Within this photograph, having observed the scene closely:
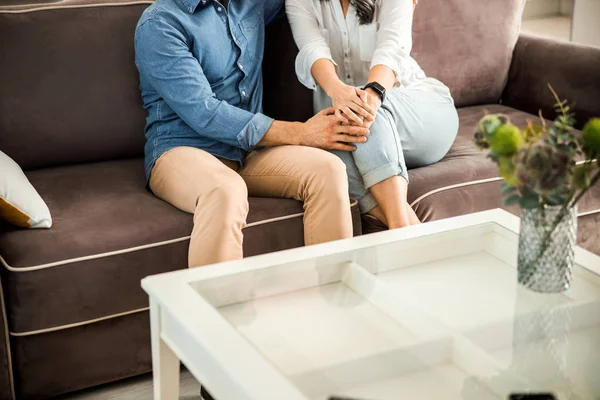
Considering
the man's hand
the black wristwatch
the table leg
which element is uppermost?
the black wristwatch

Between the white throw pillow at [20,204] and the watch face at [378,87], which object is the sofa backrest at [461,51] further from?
the white throw pillow at [20,204]

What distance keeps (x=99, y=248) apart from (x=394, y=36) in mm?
1028

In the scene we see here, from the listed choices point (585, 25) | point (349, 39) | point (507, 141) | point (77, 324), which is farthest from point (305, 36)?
point (585, 25)

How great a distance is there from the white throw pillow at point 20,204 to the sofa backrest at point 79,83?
35 cm

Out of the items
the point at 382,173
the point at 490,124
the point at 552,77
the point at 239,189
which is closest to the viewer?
the point at 490,124

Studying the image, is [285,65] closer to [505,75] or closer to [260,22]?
[260,22]

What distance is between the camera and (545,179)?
1291mm

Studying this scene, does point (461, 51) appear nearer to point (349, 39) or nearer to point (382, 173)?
point (349, 39)

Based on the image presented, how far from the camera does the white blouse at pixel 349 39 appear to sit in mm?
2373

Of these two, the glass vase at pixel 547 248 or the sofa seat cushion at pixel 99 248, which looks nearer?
the glass vase at pixel 547 248

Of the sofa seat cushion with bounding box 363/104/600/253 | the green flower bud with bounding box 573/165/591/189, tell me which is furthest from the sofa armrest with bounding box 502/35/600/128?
the green flower bud with bounding box 573/165/591/189

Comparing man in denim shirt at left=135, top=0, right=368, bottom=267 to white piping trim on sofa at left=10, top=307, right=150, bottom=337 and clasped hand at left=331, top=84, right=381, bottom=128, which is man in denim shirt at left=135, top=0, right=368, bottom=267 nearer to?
clasped hand at left=331, top=84, right=381, bottom=128

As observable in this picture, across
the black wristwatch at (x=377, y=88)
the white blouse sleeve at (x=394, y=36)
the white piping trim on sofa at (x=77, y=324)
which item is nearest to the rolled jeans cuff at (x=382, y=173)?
the black wristwatch at (x=377, y=88)

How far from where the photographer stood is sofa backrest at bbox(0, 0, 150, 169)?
226cm
